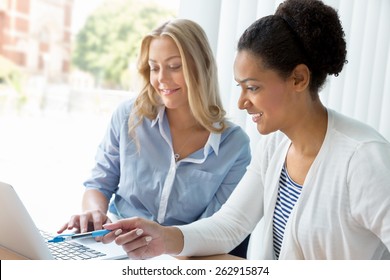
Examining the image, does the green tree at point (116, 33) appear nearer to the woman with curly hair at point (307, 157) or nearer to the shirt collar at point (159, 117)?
the shirt collar at point (159, 117)

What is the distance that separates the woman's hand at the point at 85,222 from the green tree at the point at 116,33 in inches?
201

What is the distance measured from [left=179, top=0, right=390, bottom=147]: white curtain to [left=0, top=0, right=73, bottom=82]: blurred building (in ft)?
13.7

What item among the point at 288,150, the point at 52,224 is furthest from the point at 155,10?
the point at 288,150

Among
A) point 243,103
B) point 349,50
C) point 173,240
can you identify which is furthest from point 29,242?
point 349,50

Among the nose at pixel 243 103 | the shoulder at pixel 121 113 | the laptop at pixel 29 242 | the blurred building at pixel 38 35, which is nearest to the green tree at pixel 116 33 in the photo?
the blurred building at pixel 38 35

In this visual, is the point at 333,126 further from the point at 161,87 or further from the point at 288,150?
the point at 161,87

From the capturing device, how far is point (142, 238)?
137 centimetres

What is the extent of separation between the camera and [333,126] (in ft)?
4.85

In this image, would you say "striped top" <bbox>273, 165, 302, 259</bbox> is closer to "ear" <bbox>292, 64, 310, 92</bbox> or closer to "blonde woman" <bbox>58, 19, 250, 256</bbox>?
"ear" <bbox>292, 64, 310, 92</bbox>

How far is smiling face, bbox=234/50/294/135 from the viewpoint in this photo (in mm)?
1456

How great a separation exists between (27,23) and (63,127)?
2.04 metres

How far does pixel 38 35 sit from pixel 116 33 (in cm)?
88

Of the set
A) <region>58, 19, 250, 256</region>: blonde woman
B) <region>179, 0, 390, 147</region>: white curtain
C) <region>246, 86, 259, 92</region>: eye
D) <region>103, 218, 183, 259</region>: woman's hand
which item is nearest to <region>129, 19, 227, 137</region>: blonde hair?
<region>58, 19, 250, 256</region>: blonde woman

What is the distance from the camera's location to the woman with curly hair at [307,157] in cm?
136
